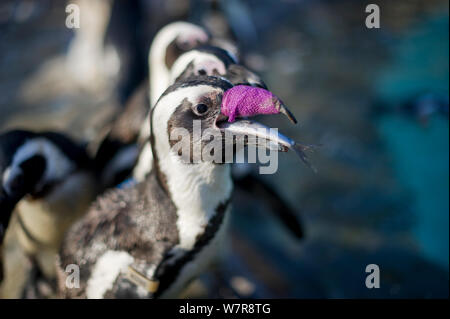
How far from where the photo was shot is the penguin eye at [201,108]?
41.7 inches

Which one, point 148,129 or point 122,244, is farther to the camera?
point 148,129

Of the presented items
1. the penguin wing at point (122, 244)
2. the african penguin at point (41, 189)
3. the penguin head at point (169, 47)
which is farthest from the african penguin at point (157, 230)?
the penguin head at point (169, 47)

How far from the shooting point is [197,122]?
1084 mm

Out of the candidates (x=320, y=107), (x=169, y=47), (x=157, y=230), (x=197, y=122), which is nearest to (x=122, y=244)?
(x=157, y=230)

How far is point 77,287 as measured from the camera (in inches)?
50.4

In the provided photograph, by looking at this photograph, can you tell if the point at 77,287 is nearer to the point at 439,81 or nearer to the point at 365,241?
the point at 365,241

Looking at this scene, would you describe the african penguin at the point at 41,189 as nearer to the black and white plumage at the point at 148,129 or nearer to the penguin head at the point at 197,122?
the black and white plumage at the point at 148,129

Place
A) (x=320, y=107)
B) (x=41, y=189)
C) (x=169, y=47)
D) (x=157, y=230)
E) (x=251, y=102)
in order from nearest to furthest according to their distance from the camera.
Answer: (x=251, y=102), (x=157, y=230), (x=41, y=189), (x=169, y=47), (x=320, y=107)

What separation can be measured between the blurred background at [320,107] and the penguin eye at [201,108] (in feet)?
1.58

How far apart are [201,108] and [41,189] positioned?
2.68 ft

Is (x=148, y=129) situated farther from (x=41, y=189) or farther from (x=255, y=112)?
(x=255, y=112)

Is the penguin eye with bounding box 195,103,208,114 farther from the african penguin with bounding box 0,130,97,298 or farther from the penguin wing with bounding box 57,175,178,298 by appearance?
the african penguin with bounding box 0,130,97,298
